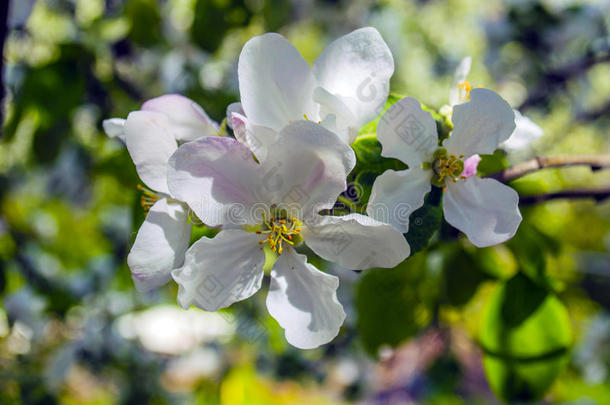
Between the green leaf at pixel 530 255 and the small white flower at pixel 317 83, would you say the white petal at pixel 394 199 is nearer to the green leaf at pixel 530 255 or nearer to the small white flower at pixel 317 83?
the small white flower at pixel 317 83

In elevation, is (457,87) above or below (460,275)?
above

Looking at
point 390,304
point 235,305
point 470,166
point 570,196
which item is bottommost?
point 235,305

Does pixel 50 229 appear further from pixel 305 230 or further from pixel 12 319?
pixel 305 230

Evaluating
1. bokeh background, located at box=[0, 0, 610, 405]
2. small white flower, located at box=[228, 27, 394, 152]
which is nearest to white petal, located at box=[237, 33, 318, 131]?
small white flower, located at box=[228, 27, 394, 152]

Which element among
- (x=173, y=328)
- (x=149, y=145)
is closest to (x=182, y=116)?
(x=149, y=145)

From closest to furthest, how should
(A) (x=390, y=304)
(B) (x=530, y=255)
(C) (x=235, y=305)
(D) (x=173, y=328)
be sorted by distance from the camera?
(B) (x=530, y=255) → (A) (x=390, y=304) → (C) (x=235, y=305) → (D) (x=173, y=328)

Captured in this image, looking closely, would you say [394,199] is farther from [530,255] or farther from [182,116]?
[530,255]

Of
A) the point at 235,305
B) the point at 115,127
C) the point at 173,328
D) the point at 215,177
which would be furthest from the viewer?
the point at 173,328

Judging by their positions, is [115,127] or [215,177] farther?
[115,127]
